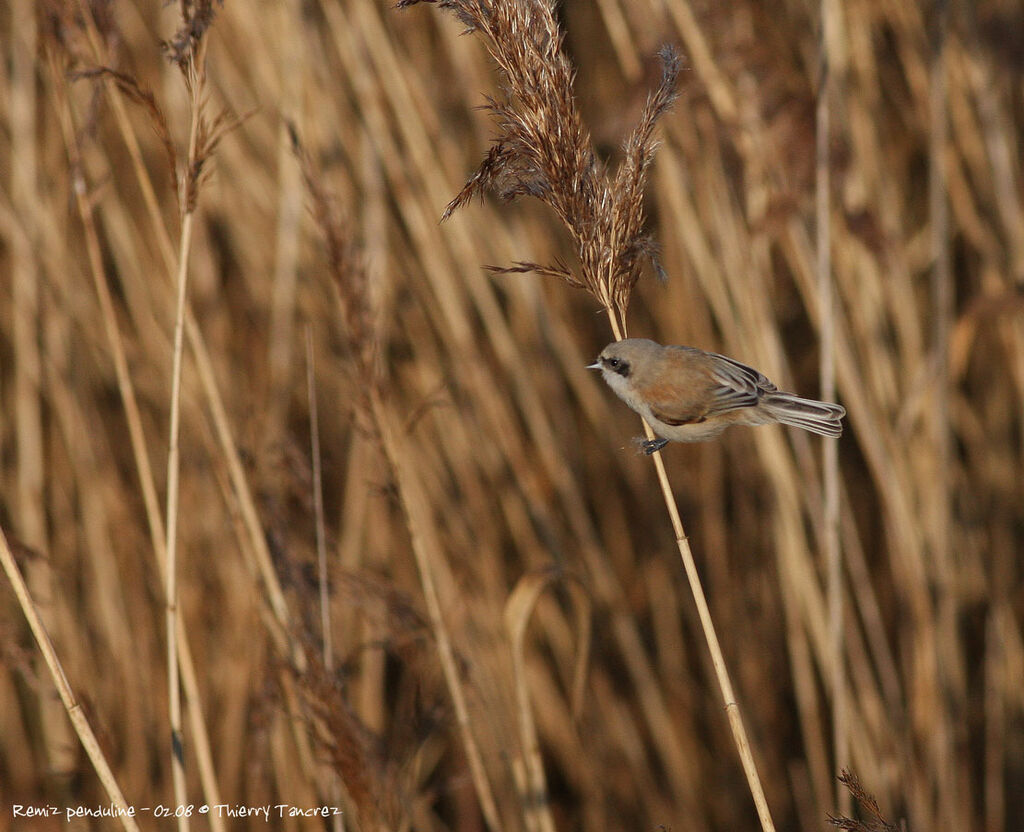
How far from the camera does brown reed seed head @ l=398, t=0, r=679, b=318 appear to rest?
1197 mm

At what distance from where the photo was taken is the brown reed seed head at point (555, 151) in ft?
3.93

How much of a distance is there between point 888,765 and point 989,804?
280 mm

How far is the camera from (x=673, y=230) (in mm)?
2725

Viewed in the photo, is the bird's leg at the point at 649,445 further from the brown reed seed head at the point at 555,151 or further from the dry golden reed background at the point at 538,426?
the dry golden reed background at the point at 538,426

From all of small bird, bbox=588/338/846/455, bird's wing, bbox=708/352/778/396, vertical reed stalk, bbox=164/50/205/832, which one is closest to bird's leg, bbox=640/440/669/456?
small bird, bbox=588/338/846/455

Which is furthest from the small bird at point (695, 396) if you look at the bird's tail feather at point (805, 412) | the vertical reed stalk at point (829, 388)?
the vertical reed stalk at point (829, 388)

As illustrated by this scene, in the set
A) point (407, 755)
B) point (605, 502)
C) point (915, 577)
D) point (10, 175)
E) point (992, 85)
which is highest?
point (10, 175)

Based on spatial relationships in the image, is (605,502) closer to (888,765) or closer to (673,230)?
(673,230)

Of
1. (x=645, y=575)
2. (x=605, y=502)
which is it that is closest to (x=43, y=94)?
(x=605, y=502)

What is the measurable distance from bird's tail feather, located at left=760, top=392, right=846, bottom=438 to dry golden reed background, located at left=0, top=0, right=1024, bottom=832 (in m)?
0.55

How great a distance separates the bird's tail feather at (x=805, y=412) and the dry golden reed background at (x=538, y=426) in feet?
1.80

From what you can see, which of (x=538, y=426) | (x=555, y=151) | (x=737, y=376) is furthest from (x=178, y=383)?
(x=538, y=426)

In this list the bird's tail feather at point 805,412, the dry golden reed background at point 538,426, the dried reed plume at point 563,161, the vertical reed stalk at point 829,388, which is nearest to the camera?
the dried reed plume at point 563,161

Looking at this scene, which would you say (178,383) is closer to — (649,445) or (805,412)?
(649,445)
